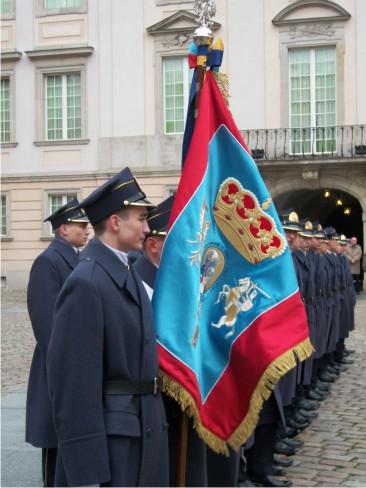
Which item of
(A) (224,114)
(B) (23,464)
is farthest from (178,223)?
(B) (23,464)

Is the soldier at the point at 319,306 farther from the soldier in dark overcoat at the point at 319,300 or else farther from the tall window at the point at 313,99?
the tall window at the point at 313,99

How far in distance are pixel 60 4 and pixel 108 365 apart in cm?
2355

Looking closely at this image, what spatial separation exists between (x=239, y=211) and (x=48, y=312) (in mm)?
1306

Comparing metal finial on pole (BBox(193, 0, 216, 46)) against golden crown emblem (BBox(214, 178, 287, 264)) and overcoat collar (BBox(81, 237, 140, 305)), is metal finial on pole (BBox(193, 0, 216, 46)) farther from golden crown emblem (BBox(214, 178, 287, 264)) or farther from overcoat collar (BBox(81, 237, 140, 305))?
overcoat collar (BBox(81, 237, 140, 305))

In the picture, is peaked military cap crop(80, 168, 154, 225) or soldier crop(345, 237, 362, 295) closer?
peaked military cap crop(80, 168, 154, 225)

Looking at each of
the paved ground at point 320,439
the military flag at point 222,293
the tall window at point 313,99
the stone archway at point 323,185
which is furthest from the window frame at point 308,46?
the military flag at point 222,293

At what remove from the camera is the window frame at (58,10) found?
24.8 metres

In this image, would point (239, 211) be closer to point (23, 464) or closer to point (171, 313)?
point (171, 313)

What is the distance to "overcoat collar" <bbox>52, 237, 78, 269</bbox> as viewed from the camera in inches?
199

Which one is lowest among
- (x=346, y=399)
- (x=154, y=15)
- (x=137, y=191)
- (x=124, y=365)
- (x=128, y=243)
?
(x=346, y=399)

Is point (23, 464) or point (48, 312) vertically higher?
point (48, 312)

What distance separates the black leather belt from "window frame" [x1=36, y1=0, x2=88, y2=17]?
2296 cm

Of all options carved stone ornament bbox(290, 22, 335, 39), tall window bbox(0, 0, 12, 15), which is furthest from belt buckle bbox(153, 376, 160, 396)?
tall window bbox(0, 0, 12, 15)

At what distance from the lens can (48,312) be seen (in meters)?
4.71
